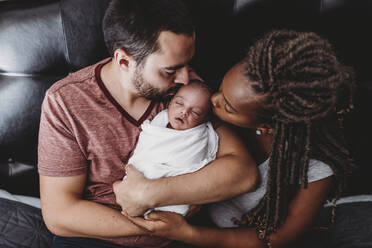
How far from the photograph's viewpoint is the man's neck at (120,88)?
45.4 inches

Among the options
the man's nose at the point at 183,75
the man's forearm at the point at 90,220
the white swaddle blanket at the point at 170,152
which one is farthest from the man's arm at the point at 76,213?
the man's nose at the point at 183,75

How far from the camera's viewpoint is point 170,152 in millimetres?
1122

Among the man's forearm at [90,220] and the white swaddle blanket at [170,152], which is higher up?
the white swaddle blanket at [170,152]

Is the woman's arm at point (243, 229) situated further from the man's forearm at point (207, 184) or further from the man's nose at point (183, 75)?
the man's nose at point (183, 75)

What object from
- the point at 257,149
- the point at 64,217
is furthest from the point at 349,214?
the point at 64,217

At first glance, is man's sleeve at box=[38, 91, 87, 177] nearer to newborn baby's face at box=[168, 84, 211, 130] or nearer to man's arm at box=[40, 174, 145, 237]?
man's arm at box=[40, 174, 145, 237]

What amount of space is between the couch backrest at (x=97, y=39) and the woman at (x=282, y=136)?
0.31m

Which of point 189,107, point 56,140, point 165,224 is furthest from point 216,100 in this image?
point 56,140

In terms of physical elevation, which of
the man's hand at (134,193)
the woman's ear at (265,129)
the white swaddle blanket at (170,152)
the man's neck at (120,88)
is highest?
the man's neck at (120,88)

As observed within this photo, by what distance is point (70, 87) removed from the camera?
109 centimetres

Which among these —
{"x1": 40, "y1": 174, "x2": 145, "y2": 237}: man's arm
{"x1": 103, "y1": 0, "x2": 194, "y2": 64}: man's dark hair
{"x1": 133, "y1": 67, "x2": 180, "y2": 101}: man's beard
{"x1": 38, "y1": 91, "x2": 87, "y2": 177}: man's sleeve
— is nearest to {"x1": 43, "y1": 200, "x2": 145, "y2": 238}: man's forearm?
{"x1": 40, "y1": 174, "x2": 145, "y2": 237}: man's arm

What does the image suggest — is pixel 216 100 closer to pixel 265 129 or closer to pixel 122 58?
pixel 265 129

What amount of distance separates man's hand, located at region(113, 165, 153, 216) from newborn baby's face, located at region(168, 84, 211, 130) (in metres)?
0.23

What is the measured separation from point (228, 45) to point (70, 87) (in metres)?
0.64
